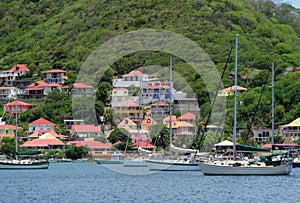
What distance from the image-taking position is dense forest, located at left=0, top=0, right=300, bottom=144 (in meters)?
125

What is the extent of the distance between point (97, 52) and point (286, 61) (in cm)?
3396

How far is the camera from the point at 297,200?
39.5m

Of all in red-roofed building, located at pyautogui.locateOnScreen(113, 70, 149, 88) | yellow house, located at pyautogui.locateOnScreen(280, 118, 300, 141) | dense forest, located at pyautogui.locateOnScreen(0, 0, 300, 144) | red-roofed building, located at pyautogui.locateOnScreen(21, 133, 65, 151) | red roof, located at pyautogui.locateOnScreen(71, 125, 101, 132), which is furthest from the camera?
red-roofed building, located at pyautogui.locateOnScreen(113, 70, 149, 88)

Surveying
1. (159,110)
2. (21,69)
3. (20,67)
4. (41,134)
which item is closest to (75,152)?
(41,134)

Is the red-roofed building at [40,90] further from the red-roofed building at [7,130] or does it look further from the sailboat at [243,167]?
the sailboat at [243,167]

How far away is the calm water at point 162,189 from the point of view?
4147cm

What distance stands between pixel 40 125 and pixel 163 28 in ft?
145

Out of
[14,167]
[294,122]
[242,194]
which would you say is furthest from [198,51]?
[242,194]

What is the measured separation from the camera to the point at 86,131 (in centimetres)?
10850

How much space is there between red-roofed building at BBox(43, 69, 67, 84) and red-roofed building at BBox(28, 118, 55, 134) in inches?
1131

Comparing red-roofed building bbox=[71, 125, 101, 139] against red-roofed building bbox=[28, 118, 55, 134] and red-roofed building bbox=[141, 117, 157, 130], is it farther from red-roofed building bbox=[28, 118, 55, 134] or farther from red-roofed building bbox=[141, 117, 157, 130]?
red-roofed building bbox=[141, 117, 157, 130]

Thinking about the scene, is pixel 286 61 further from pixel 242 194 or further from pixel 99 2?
pixel 242 194

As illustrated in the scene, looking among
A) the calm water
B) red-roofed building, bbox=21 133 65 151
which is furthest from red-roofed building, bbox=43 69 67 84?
the calm water

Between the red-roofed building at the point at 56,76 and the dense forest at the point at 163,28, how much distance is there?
1.55 metres
